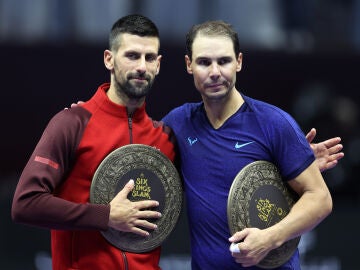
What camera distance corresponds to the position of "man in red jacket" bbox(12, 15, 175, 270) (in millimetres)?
3920

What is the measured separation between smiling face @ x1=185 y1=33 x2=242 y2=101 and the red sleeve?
0.66m

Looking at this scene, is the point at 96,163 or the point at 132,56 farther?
the point at 132,56

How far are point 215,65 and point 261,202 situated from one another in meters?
0.68

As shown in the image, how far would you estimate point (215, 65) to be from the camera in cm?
412

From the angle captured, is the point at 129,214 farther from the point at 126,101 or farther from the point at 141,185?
the point at 126,101

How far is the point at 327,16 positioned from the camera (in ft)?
26.0

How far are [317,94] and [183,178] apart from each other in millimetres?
Result: 3684

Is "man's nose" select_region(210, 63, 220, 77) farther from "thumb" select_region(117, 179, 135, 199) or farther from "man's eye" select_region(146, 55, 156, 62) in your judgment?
"thumb" select_region(117, 179, 135, 199)

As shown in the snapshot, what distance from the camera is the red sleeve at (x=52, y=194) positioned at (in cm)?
389

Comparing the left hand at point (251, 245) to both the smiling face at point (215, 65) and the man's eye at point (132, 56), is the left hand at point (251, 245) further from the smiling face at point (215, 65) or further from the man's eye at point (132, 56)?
the man's eye at point (132, 56)

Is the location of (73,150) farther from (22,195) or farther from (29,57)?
(29,57)

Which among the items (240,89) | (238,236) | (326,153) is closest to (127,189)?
(238,236)

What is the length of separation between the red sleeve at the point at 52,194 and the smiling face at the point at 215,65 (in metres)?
0.66

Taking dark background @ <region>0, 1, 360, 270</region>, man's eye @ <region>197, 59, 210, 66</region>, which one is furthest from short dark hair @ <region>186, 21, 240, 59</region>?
dark background @ <region>0, 1, 360, 270</region>
